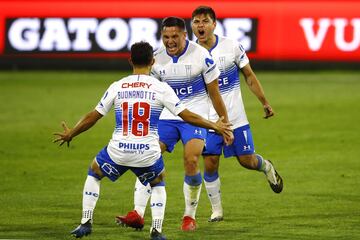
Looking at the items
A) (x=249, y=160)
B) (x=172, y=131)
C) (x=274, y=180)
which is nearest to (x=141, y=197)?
(x=172, y=131)

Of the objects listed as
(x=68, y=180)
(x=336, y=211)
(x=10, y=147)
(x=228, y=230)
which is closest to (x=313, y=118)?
(x=10, y=147)

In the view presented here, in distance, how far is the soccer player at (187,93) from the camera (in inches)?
435

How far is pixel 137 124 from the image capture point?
9.93 meters

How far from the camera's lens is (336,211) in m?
12.3

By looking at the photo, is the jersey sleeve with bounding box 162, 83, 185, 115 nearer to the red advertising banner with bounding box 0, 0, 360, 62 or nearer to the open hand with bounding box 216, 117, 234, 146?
the open hand with bounding box 216, 117, 234, 146

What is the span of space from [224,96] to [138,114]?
7.90ft

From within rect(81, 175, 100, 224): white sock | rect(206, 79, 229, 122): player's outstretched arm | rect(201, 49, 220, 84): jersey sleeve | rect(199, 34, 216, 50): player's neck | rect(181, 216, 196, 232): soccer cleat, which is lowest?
rect(181, 216, 196, 232): soccer cleat

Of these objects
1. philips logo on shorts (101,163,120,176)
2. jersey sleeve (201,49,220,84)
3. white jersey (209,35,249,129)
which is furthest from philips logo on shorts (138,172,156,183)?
white jersey (209,35,249,129)

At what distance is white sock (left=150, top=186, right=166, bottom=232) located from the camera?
33.2 ft

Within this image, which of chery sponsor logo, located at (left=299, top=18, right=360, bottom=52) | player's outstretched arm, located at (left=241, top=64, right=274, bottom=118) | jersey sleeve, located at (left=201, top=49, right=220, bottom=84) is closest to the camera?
jersey sleeve, located at (left=201, top=49, right=220, bottom=84)

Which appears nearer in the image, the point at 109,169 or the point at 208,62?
the point at 109,169

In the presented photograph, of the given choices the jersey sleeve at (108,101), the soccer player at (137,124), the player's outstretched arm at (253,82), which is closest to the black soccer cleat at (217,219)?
the player's outstretched arm at (253,82)

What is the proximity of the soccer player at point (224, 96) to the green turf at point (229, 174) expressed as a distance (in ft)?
1.63

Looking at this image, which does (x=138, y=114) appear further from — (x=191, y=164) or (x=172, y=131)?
(x=172, y=131)
